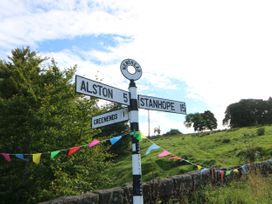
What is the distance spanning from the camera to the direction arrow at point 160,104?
201 inches

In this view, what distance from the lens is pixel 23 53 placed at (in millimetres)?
16078

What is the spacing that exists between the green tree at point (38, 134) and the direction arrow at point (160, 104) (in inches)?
314

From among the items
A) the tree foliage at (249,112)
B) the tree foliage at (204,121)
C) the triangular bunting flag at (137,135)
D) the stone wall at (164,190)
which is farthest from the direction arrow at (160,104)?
the tree foliage at (204,121)

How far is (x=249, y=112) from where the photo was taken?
76.5 metres

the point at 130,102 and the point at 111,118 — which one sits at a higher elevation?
the point at 130,102

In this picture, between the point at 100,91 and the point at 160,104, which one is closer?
the point at 100,91

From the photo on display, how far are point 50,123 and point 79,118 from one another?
2.46 m

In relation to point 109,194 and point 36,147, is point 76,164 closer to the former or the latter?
point 36,147

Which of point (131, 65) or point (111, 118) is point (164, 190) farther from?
point (131, 65)

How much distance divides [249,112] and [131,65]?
76.3 meters

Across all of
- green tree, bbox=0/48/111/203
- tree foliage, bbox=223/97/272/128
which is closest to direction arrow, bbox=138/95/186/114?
green tree, bbox=0/48/111/203

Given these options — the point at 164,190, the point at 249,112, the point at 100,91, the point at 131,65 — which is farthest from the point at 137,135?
the point at 249,112

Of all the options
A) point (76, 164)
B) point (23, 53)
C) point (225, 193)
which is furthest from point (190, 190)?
point (23, 53)

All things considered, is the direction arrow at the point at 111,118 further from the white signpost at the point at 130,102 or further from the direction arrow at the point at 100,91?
the direction arrow at the point at 100,91
